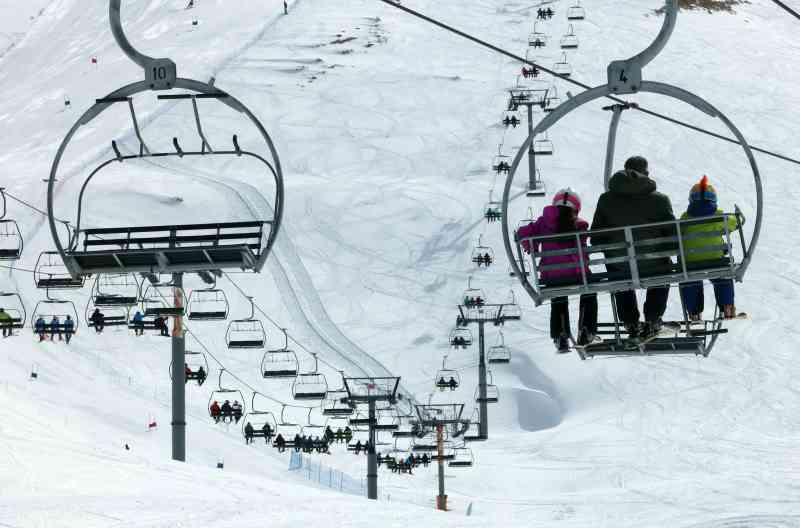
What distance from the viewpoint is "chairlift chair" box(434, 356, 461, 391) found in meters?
46.1

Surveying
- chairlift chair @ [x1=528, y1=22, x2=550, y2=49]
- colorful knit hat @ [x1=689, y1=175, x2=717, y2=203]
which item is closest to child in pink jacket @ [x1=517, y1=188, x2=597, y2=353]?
colorful knit hat @ [x1=689, y1=175, x2=717, y2=203]

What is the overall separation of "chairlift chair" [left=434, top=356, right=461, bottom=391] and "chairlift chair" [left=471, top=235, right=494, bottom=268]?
5.95 meters

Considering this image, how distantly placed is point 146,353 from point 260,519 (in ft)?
104

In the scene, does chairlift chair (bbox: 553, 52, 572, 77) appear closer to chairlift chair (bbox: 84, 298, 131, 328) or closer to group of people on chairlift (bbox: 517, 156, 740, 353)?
chairlift chair (bbox: 84, 298, 131, 328)

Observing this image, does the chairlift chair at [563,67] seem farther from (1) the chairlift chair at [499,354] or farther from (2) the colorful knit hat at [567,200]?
(2) the colorful knit hat at [567,200]

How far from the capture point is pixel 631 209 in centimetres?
1030

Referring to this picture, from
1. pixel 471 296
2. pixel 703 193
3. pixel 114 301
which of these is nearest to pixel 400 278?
pixel 471 296

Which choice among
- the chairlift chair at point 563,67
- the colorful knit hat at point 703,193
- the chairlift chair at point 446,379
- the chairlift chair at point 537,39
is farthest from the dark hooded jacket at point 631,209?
the chairlift chair at point 537,39

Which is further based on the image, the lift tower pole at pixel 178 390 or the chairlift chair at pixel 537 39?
the chairlift chair at pixel 537 39

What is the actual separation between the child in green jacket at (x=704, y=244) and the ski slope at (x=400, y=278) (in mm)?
9659

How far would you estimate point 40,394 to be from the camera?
41.2 meters

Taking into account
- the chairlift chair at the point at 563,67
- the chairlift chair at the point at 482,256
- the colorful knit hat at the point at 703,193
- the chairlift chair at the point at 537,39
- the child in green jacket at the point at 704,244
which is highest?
the chairlift chair at the point at 537,39

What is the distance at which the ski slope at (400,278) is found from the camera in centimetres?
2777

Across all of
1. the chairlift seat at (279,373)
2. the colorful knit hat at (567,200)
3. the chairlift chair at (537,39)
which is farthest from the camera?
the chairlift chair at (537,39)
